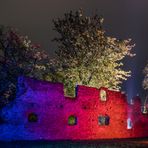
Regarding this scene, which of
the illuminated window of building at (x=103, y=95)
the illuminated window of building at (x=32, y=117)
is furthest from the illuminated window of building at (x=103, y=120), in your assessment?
the illuminated window of building at (x=32, y=117)

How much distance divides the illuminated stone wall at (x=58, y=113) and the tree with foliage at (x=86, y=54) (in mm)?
6923

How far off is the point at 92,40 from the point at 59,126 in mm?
15165

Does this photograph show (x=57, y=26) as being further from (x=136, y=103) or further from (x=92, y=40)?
(x=136, y=103)

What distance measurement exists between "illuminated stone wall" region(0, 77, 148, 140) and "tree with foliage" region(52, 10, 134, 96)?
6.92 metres

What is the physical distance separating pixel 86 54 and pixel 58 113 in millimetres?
13777

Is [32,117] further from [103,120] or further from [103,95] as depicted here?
[103,95]

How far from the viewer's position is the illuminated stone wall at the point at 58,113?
87.4ft

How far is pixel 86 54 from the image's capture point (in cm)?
4125

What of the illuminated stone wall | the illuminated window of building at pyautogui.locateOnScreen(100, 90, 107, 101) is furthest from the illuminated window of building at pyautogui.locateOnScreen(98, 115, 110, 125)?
the illuminated window of building at pyautogui.locateOnScreen(100, 90, 107, 101)

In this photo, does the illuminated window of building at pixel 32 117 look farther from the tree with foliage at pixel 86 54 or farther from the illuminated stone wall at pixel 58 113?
the tree with foliage at pixel 86 54

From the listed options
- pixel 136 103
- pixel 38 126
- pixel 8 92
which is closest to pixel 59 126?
pixel 38 126

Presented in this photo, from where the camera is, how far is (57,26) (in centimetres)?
4259

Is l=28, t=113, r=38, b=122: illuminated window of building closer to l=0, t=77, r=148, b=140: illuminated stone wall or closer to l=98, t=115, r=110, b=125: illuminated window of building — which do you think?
l=0, t=77, r=148, b=140: illuminated stone wall

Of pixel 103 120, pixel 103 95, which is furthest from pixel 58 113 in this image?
pixel 103 95
